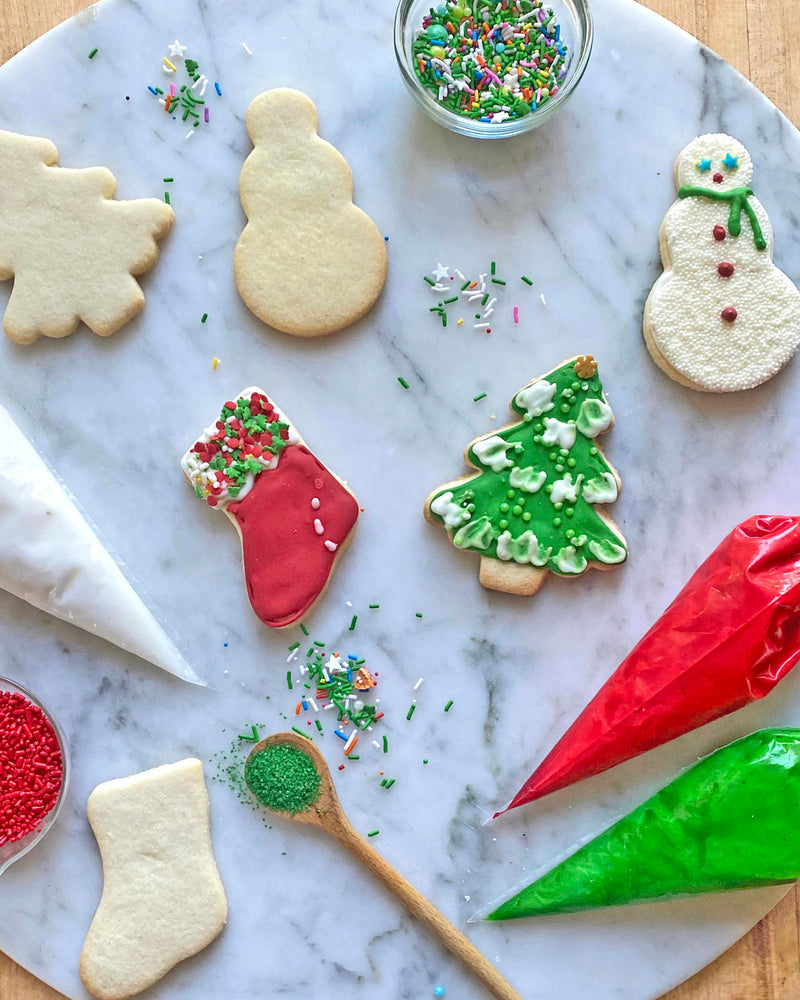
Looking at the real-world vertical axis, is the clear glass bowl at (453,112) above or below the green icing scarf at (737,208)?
above

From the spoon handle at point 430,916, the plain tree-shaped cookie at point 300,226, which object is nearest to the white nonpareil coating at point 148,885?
the spoon handle at point 430,916

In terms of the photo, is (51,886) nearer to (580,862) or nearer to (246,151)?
(580,862)

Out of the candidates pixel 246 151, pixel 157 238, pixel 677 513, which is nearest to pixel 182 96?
pixel 246 151

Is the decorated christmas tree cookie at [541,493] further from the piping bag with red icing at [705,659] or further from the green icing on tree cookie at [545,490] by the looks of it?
the piping bag with red icing at [705,659]

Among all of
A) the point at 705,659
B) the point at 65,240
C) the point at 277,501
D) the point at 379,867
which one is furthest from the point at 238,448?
the point at 705,659

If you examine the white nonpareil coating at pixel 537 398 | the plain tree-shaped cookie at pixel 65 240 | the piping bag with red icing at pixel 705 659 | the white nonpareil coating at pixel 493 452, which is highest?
the plain tree-shaped cookie at pixel 65 240

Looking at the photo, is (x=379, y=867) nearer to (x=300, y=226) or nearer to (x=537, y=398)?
(x=537, y=398)

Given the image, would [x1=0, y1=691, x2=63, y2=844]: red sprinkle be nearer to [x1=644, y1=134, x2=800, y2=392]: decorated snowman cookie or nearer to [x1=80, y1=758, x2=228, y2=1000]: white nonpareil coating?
[x1=80, y1=758, x2=228, y2=1000]: white nonpareil coating
